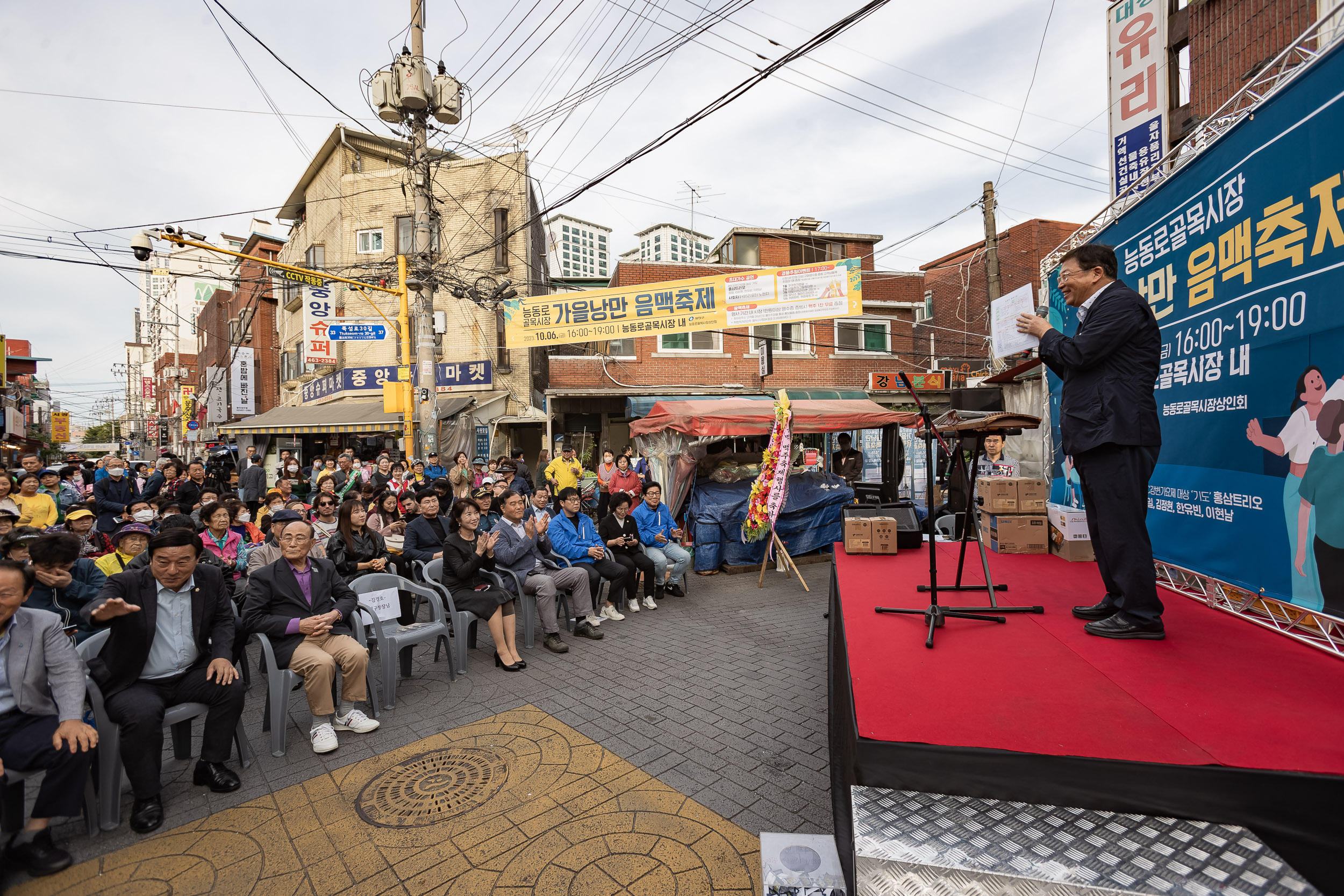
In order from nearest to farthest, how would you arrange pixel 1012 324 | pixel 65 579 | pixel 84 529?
pixel 1012 324, pixel 65 579, pixel 84 529

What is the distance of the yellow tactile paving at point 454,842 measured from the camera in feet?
8.28

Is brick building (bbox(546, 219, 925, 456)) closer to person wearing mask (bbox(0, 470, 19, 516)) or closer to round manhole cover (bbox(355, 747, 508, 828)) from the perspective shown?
person wearing mask (bbox(0, 470, 19, 516))

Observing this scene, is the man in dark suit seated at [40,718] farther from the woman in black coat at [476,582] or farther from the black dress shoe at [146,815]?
the woman in black coat at [476,582]

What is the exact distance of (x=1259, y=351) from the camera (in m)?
3.22

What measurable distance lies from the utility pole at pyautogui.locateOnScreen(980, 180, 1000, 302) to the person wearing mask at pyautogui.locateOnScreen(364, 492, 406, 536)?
12.4 meters

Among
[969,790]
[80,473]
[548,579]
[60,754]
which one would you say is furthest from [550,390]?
[969,790]

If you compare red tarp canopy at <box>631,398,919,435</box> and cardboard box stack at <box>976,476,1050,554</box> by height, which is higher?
red tarp canopy at <box>631,398,919,435</box>

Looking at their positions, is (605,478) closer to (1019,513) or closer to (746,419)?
(746,419)

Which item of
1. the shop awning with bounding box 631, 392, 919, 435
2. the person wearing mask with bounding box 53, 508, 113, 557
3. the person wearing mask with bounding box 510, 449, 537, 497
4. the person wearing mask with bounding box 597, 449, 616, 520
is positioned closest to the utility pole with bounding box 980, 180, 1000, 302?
the shop awning with bounding box 631, 392, 919, 435

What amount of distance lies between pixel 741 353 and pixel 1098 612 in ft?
53.7

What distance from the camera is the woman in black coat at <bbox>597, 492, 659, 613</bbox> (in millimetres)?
7086

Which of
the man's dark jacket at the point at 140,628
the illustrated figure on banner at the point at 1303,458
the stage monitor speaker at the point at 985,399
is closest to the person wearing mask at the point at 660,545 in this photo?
the man's dark jacket at the point at 140,628

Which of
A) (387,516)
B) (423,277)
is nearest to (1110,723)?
(387,516)

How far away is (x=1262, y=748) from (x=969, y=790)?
0.90 m
